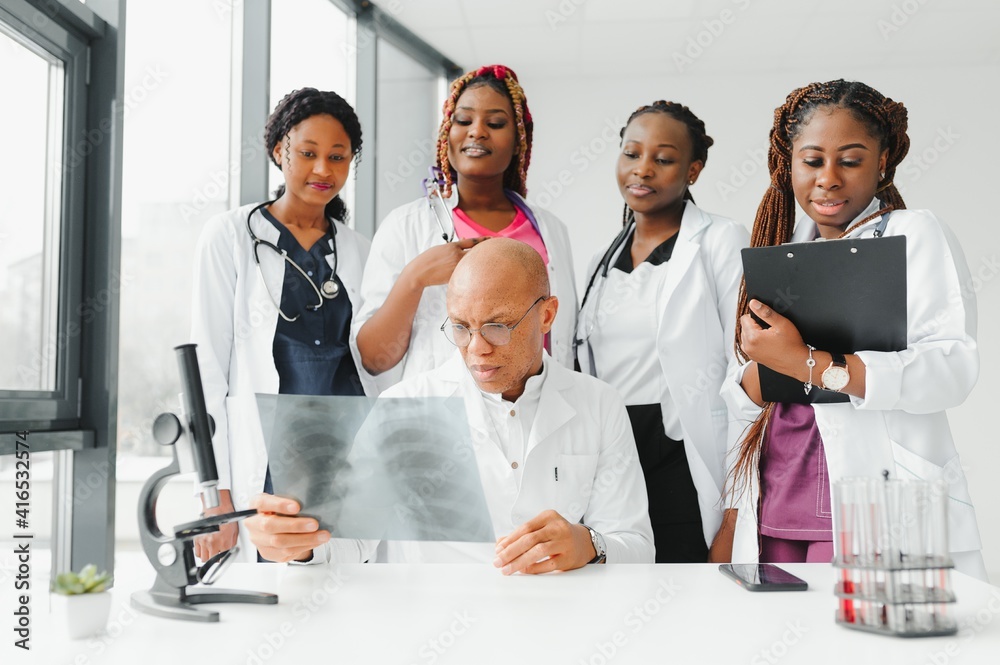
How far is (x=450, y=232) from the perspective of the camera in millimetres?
2166

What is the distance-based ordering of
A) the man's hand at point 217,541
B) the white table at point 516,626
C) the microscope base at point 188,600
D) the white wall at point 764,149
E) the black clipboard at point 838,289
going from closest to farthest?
the white table at point 516,626 < the microscope base at point 188,600 < the black clipboard at point 838,289 < the man's hand at point 217,541 < the white wall at point 764,149

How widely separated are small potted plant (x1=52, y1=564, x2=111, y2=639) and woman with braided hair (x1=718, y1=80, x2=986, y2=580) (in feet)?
3.82

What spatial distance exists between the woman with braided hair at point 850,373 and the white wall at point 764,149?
3.38 meters

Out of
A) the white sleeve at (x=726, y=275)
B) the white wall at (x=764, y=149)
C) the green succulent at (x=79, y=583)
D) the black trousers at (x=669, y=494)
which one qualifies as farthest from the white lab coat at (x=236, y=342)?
the white wall at (x=764, y=149)

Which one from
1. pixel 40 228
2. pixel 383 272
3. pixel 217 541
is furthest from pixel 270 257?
pixel 217 541

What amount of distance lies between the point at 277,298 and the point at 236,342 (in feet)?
0.52

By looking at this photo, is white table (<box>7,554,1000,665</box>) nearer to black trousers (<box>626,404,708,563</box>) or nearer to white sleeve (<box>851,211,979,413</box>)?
white sleeve (<box>851,211,979,413</box>)

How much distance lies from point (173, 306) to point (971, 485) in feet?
15.5

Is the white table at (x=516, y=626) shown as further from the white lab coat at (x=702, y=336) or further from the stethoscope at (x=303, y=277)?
the stethoscope at (x=303, y=277)

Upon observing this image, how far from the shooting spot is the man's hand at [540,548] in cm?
127

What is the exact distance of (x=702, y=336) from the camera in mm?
2090

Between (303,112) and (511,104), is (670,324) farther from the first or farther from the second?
(303,112)

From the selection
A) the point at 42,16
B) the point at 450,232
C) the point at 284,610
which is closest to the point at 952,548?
the point at 284,610

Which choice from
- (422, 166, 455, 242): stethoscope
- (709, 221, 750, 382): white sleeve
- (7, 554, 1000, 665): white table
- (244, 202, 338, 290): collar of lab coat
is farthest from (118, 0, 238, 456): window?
(709, 221, 750, 382): white sleeve
